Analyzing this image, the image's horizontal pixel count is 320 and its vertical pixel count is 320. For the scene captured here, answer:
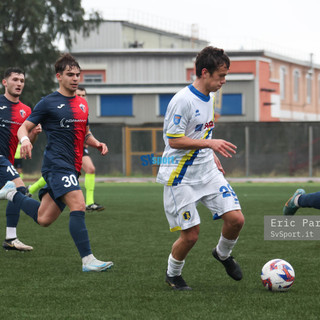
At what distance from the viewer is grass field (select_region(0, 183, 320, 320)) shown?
16.5ft

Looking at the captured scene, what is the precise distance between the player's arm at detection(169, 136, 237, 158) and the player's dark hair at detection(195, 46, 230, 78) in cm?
58

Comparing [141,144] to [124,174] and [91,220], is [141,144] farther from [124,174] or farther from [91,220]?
[91,220]

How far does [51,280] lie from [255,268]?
200cm

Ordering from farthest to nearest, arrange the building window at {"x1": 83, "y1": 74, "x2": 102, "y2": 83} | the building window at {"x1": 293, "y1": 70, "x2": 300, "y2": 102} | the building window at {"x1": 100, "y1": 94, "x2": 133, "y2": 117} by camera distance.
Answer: the building window at {"x1": 293, "y1": 70, "x2": 300, "y2": 102}, the building window at {"x1": 83, "y1": 74, "x2": 102, "y2": 83}, the building window at {"x1": 100, "y1": 94, "x2": 133, "y2": 117}

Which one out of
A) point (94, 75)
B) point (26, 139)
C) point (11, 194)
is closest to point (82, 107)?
point (26, 139)

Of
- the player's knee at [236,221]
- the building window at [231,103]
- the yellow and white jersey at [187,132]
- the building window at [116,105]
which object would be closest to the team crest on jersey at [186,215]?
the yellow and white jersey at [187,132]

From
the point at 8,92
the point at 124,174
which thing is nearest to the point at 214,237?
the point at 8,92

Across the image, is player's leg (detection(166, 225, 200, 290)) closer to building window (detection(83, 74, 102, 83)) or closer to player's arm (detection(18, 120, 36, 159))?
player's arm (detection(18, 120, 36, 159))

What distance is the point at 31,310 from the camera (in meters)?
5.09

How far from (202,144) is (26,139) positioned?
1.84 m

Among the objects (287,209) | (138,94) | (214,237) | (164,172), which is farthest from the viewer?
(138,94)

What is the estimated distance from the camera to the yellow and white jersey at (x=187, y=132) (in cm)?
562

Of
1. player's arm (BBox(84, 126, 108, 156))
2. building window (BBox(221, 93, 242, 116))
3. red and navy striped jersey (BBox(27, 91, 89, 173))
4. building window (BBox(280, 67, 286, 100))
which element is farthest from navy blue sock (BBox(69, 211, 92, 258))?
building window (BBox(280, 67, 286, 100))

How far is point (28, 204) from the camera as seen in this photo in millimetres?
7457
